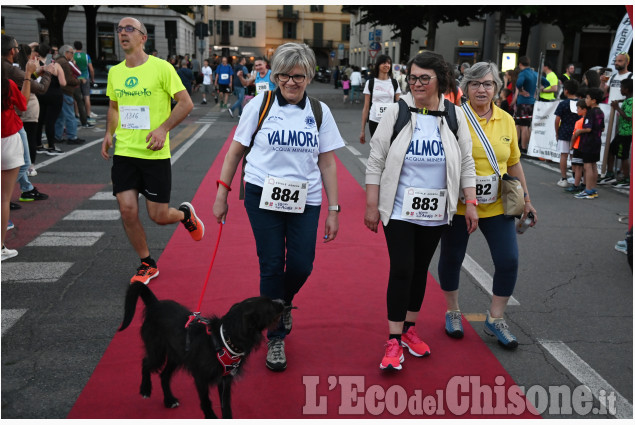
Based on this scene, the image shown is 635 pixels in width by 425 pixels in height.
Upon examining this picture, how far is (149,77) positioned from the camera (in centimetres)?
473

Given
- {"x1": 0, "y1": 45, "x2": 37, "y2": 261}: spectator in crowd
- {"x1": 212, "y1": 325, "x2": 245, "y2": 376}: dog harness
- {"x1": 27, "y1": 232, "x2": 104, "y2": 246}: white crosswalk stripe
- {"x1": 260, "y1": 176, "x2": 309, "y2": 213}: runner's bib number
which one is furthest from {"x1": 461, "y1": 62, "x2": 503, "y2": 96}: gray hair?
{"x1": 27, "y1": 232, "x2": 104, "y2": 246}: white crosswalk stripe

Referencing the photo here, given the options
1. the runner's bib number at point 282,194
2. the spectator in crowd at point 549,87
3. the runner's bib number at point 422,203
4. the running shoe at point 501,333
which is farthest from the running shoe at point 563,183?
the runner's bib number at point 282,194

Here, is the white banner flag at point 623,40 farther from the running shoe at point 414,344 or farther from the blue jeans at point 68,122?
the blue jeans at point 68,122

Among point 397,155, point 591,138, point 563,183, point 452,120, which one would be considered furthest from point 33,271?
point 563,183

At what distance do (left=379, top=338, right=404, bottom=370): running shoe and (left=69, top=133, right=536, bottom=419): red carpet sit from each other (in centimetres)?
6

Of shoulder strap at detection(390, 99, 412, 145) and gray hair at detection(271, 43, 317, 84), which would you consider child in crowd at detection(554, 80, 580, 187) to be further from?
gray hair at detection(271, 43, 317, 84)

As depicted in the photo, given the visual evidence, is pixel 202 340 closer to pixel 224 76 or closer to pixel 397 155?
pixel 397 155

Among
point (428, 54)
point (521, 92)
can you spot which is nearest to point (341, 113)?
point (521, 92)

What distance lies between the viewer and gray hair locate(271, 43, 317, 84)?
11.0ft

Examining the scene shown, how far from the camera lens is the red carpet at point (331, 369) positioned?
3188mm

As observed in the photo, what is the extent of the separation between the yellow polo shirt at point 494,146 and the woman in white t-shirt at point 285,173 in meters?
0.87

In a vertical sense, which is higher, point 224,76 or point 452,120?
point 452,120

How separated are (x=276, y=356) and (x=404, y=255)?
3.08 feet

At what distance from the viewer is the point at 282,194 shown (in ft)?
11.4
